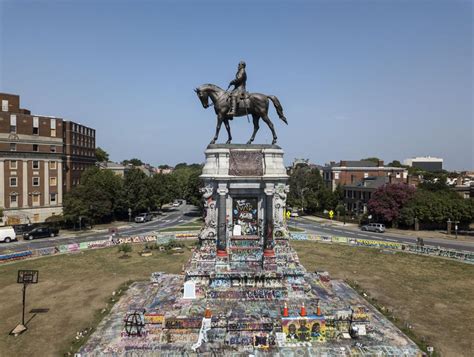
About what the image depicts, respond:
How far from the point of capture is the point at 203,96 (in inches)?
1056

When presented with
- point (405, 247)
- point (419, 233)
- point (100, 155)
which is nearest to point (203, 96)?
point (405, 247)

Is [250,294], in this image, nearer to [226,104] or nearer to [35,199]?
[226,104]

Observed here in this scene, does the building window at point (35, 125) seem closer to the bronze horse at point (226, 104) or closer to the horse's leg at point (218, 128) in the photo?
the bronze horse at point (226, 104)

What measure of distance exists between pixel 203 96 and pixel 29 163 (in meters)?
50.9

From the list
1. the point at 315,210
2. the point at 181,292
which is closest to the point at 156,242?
the point at 181,292

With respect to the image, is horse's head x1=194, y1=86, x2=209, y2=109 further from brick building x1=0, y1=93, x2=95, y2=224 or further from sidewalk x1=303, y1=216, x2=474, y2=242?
brick building x1=0, y1=93, x2=95, y2=224

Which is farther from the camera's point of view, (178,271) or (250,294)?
(178,271)

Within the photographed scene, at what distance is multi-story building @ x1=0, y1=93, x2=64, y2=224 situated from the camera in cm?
5928

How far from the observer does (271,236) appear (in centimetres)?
2517

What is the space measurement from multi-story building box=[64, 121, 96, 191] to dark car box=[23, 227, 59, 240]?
17.0m

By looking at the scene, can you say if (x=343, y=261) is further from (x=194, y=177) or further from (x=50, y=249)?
(x=194, y=177)

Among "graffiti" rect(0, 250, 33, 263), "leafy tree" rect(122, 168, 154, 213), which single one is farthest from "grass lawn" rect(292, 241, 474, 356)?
"leafy tree" rect(122, 168, 154, 213)

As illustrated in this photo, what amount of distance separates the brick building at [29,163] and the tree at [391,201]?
63.0 m

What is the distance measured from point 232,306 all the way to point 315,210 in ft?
227
